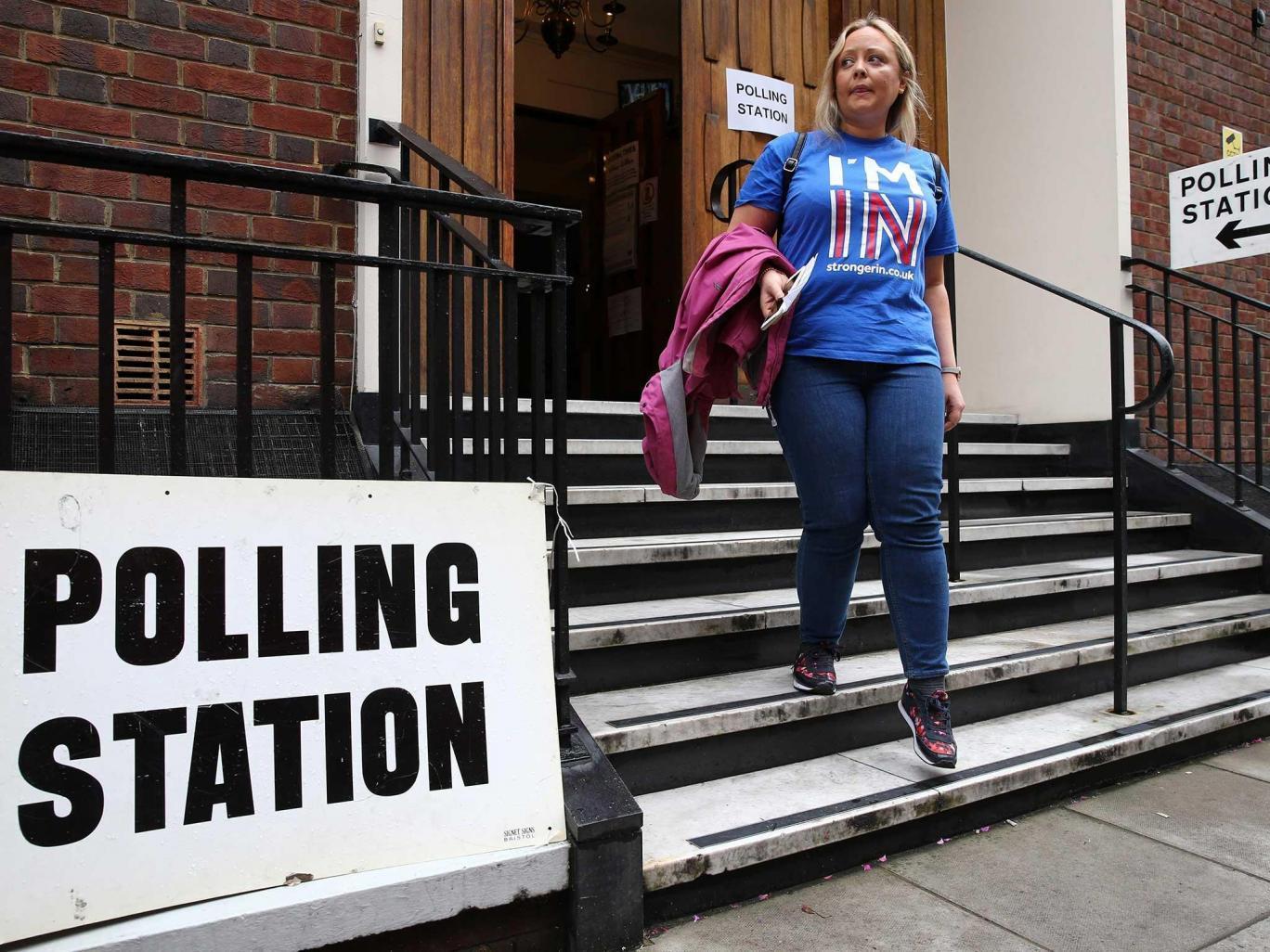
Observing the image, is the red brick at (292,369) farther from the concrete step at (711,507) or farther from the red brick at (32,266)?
the concrete step at (711,507)

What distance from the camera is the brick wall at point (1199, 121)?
537 cm

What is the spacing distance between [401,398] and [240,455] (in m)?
0.92

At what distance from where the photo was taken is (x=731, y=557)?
9.89ft

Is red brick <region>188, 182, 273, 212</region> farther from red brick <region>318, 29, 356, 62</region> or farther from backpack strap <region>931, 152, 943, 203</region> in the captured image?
backpack strap <region>931, 152, 943, 203</region>

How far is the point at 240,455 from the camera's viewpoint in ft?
5.73

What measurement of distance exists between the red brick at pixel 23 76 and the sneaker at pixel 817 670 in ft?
9.60

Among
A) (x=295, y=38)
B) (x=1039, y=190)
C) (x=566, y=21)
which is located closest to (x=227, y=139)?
(x=295, y=38)

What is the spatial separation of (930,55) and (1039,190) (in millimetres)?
1160

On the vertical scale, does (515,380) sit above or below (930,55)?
below

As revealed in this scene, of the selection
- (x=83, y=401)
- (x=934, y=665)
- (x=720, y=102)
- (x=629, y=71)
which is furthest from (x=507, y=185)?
(x=629, y=71)

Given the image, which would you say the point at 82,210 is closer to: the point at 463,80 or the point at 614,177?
the point at 463,80

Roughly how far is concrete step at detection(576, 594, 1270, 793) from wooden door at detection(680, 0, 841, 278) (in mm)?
2626

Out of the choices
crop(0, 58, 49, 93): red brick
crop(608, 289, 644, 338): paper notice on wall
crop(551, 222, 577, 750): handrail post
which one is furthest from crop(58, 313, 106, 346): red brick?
crop(608, 289, 644, 338): paper notice on wall

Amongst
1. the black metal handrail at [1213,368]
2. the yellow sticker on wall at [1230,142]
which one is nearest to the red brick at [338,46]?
the black metal handrail at [1213,368]
